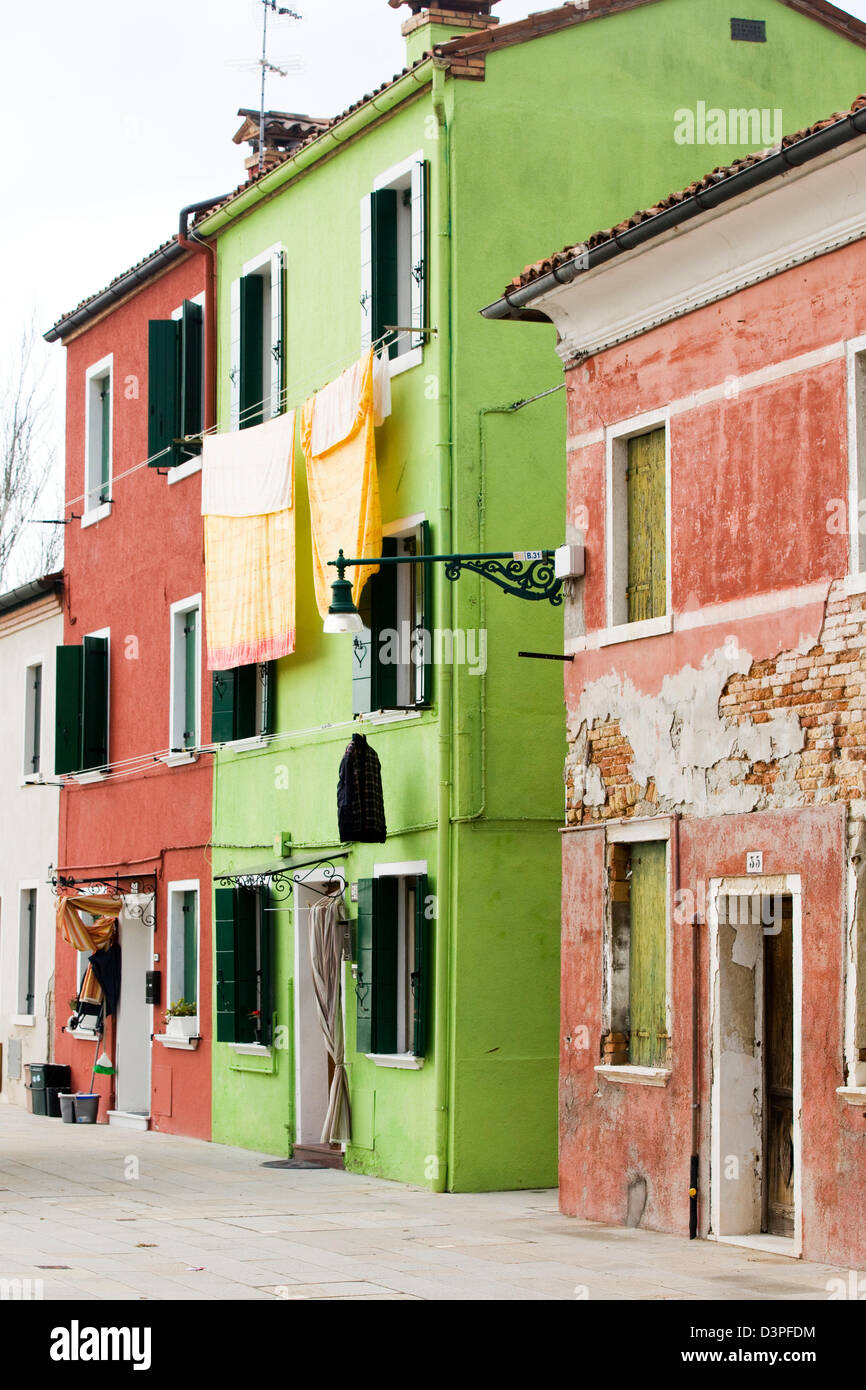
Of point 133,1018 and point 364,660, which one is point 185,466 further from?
point 133,1018

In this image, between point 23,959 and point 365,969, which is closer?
point 365,969

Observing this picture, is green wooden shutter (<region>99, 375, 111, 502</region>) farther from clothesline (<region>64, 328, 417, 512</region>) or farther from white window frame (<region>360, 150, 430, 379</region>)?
white window frame (<region>360, 150, 430, 379</region>)

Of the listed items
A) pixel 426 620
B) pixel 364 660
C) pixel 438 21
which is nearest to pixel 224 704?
pixel 364 660

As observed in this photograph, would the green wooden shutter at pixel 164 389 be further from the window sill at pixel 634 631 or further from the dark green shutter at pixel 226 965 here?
the window sill at pixel 634 631

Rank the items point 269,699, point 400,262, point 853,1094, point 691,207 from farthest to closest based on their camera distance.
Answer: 1. point 269,699
2. point 400,262
3. point 691,207
4. point 853,1094

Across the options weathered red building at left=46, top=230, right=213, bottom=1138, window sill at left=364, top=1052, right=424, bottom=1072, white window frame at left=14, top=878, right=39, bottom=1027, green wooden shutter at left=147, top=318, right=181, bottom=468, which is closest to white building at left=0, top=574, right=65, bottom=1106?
white window frame at left=14, top=878, right=39, bottom=1027

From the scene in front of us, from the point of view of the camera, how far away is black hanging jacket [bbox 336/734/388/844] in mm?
16531

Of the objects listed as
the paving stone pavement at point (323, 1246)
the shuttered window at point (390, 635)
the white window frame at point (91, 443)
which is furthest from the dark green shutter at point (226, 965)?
the white window frame at point (91, 443)

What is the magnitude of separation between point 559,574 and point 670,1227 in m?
4.51

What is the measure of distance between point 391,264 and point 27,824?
38.0ft

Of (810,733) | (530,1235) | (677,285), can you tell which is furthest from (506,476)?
(530,1235)

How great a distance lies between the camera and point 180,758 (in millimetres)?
21156
